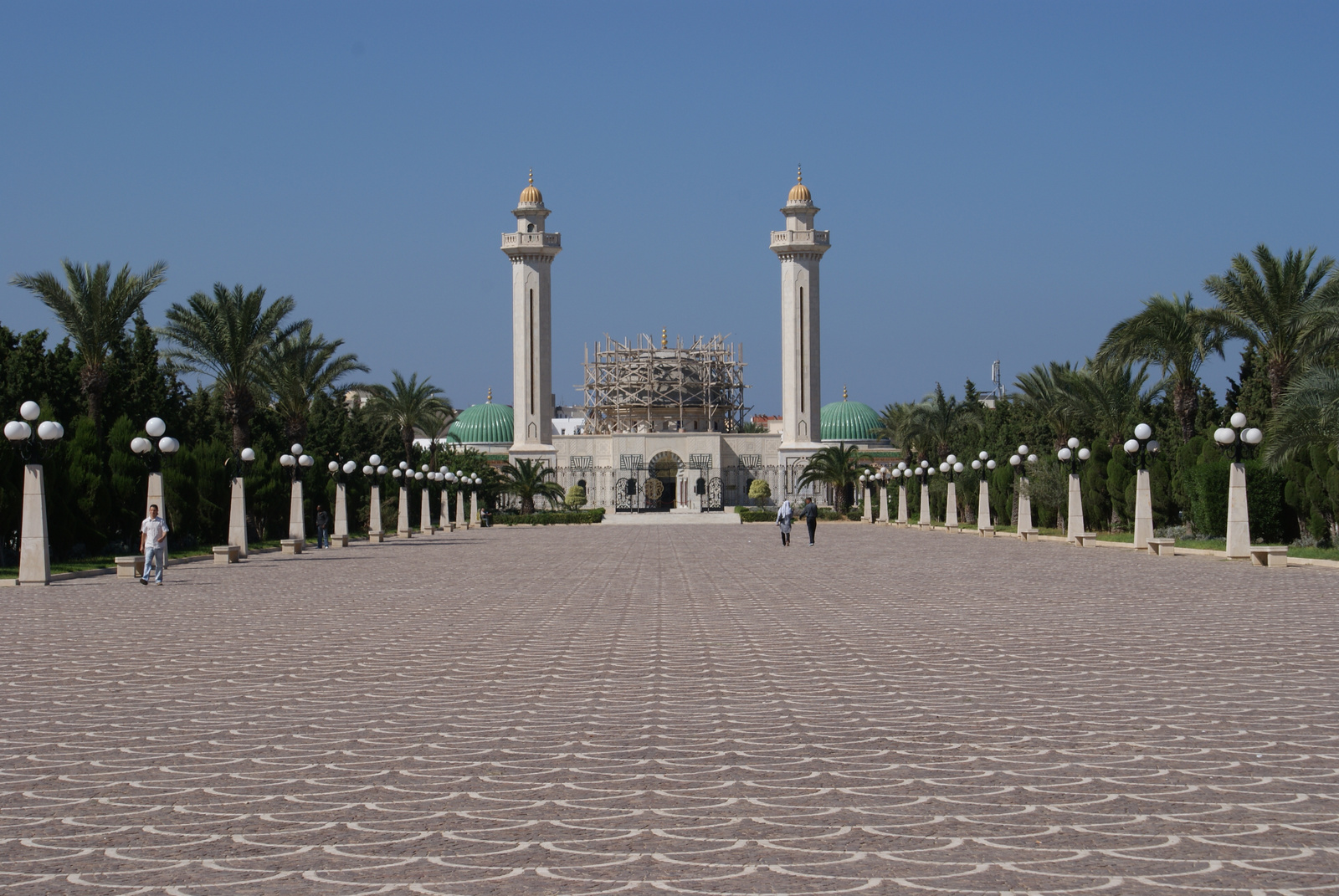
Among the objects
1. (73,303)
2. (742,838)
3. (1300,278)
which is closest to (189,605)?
(742,838)

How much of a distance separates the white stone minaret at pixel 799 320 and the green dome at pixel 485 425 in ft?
78.1

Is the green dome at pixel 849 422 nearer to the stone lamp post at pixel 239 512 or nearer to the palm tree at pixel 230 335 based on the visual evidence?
the palm tree at pixel 230 335

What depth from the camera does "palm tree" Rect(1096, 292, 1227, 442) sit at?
2995 cm

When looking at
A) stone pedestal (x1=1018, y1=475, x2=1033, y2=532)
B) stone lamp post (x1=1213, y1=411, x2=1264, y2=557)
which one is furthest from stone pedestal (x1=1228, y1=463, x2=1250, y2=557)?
stone pedestal (x1=1018, y1=475, x2=1033, y2=532)

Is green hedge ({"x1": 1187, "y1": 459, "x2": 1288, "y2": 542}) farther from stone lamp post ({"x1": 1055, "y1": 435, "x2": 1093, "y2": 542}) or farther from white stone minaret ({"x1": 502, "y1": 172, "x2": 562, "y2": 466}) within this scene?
white stone minaret ({"x1": 502, "y1": 172, "x2": 562, "y2": 466})

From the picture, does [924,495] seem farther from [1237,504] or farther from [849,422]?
[849,422]

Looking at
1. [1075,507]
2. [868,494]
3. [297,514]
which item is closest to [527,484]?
[868,494]

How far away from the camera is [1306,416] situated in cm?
2161

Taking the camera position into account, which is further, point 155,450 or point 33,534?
point 155,450

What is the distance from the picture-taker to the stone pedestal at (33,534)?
18578 mm

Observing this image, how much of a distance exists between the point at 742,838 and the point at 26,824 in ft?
8.06

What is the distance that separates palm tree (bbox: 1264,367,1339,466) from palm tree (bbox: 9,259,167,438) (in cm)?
2315

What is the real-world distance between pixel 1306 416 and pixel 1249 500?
5079mm

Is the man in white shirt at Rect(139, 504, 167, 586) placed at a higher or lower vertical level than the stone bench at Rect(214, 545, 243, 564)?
higher
